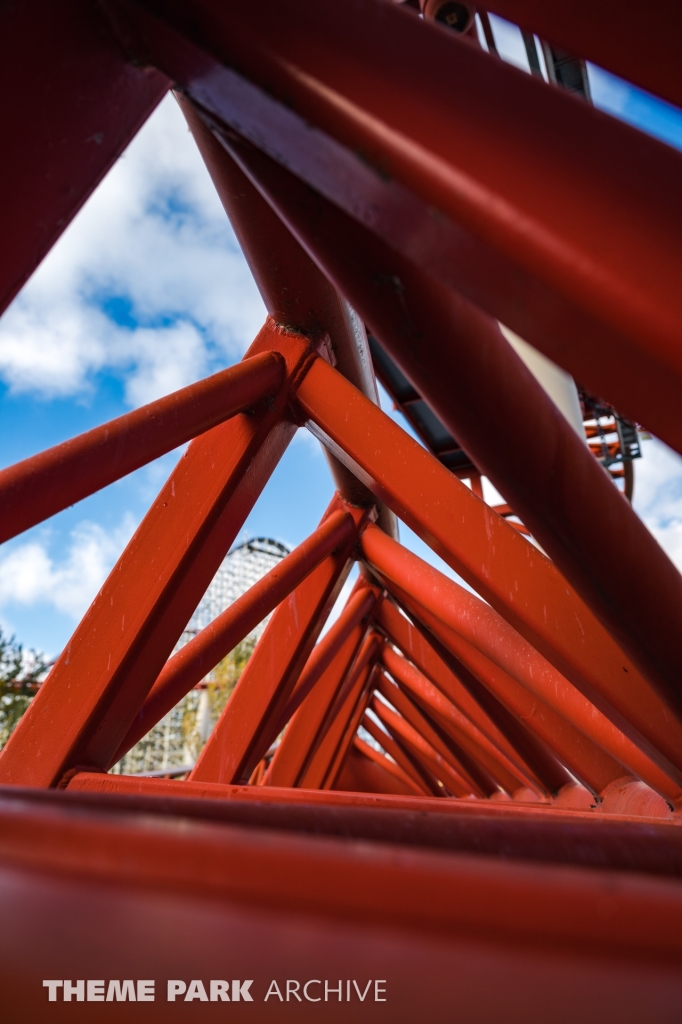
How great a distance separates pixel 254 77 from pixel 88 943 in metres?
1.45

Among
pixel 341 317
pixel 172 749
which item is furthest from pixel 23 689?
pixel 172 749

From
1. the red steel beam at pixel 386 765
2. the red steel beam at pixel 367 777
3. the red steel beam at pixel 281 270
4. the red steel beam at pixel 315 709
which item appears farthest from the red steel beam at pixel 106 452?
the red steel beam at pixel 386 765

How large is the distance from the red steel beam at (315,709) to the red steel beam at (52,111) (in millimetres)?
6465

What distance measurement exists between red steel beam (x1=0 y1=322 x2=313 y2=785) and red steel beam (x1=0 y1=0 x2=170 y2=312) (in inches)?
90.2

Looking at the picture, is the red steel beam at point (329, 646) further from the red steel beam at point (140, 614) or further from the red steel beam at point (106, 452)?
the red steel beam at point (106, 452)

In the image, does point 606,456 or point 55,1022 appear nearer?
point 55,1022

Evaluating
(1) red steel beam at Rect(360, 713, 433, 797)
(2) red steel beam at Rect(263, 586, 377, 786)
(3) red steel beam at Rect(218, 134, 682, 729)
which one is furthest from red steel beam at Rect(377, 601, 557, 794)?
(1) red steel beam at Rect(360, 713, 433, 797)

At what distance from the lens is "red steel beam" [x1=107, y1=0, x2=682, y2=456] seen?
1018mm

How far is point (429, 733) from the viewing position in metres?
A: 12.5

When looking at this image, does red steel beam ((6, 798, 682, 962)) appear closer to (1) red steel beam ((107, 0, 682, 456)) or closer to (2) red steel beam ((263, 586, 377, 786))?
(1) red steel beam ((107, 0, 682, 456))

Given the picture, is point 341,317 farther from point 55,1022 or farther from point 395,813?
point 55,1022

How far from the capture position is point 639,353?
105 centimetres

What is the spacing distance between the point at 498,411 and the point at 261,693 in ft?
15.1

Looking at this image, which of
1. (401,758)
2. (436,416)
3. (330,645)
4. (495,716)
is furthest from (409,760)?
(436,416)
